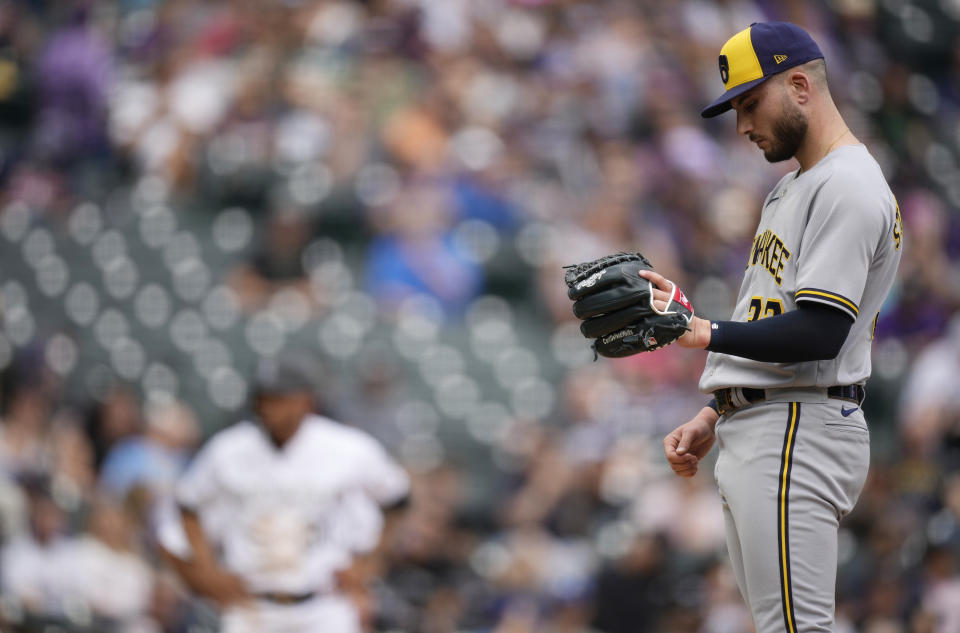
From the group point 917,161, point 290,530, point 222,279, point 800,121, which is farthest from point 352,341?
point 800,121

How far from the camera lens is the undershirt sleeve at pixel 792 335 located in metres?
2.42

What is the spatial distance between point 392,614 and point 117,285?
11.5 feet

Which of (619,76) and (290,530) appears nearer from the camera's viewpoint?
(290,530)

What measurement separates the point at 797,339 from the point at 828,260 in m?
0.18

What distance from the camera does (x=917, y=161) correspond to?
30.7ft

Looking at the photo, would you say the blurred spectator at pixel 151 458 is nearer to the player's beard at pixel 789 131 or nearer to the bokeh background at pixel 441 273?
the bokeh background at pixel 441 273

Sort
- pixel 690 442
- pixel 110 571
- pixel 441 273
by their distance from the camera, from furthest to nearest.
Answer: pixel 441 273 → pixel 110 571 → pixel 690 442

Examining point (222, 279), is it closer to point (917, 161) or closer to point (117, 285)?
point (117, 285)

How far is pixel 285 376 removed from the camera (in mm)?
5004

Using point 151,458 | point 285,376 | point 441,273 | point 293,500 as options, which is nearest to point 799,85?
point 285,376

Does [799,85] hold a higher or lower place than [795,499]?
higher

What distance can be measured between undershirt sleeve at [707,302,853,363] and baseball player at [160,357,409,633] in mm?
2962

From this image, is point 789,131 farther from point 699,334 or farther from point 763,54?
point 699,334

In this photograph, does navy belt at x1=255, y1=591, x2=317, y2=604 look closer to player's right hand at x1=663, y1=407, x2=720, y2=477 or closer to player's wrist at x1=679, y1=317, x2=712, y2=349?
player's right hand at x1=663, y1=407, x2=720, y2=477
